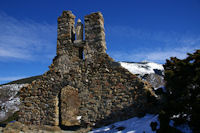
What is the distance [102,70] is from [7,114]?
1113 centimetres

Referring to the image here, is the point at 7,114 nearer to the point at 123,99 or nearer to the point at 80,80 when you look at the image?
the point at 80,80

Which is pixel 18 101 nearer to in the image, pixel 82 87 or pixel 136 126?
pixel 82 87

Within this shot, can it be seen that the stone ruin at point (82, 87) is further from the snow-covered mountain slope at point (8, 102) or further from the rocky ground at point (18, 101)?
the snow-covered mountain slope at point (8, 102)

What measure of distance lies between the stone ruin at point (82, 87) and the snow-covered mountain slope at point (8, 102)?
7949 millimetres

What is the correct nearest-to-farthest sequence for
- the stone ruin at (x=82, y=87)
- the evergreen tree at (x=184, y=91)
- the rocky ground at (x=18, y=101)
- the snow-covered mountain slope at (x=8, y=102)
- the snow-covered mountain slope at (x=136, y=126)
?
the evergreen tree at (x=184, y=91) < the snow-covered mountain slope at (x=136, y=126) < the stone ruin at (x=82, y=87) < the rocky ground at (x=18, y=101) < the snow-covered mountain slope at (x=8, y=102)

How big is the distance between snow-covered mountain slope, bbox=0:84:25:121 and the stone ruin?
26.1ft

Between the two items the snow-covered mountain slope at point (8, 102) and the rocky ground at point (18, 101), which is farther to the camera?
the snow-covered mountain slope at point (8, 102)

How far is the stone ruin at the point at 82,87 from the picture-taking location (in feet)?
24.2

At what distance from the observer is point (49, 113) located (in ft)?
26.5

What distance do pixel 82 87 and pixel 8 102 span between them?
1169cm

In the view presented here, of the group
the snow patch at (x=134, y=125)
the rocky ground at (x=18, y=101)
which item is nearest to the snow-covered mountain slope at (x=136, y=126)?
the snow patch at (x=134, y=125)

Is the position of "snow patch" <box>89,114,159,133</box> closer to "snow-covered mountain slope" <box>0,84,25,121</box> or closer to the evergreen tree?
the evergreen tree

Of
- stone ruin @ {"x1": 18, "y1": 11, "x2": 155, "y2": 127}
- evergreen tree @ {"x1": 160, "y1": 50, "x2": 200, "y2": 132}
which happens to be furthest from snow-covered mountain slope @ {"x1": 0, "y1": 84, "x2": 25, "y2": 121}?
evergreen tree @ {"x1": 160, "y1": 50, "x2": 200, "y2": 132}

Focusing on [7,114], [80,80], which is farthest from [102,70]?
[7,114]
